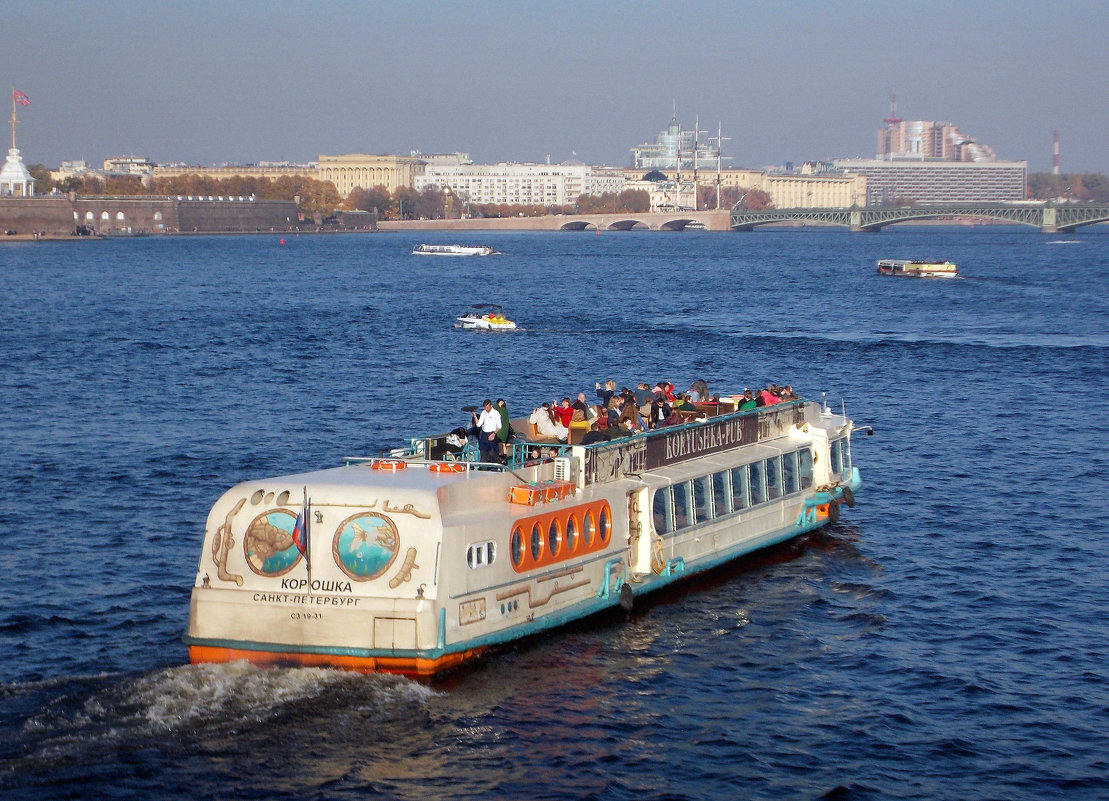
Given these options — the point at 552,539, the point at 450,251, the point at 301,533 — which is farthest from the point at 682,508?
the point at 450,251

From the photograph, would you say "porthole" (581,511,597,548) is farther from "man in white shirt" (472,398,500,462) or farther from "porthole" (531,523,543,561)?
"man in white shirt" (472,398,500,462)

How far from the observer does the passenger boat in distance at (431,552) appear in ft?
60.7

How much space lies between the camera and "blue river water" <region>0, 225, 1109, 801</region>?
56.1 ft

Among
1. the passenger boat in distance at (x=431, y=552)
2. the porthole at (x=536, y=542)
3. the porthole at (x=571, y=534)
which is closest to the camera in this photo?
the passenger boat in distance at (x=431, y=552)

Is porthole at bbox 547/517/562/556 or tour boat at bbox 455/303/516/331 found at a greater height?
porthole at bbox 547/517/562/556

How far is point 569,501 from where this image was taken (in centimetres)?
2136

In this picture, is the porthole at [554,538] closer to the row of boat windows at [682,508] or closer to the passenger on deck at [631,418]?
the row of boat windows at [682,508]

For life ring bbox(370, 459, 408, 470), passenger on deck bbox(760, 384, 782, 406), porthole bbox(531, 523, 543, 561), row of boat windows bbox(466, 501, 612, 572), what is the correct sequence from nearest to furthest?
1. row of boat windows bbox(466, 501, 612, 572)
2. porthole bbox(531, 523, 543, 561)
3. life ring bbox(370, 459, 408, 470)
4. passenger on deck bbox(760, 384, 782, 406)

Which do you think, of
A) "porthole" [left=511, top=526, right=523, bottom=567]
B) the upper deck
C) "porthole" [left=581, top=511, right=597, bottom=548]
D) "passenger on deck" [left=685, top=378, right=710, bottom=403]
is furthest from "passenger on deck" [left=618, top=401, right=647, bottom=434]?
"porthole" [left=511, top=526, right=523, bottom=567]

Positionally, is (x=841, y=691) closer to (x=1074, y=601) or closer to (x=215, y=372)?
(x=1074, y=601)

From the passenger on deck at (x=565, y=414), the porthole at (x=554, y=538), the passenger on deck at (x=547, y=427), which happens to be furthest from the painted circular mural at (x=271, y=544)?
the passenger on deck at (x=565, y=414)

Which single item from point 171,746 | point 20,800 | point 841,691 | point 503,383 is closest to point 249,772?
point 171,746

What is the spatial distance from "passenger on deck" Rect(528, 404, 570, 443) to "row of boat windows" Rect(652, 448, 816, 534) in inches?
77.3

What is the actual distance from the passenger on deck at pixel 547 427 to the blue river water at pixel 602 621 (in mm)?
3151
